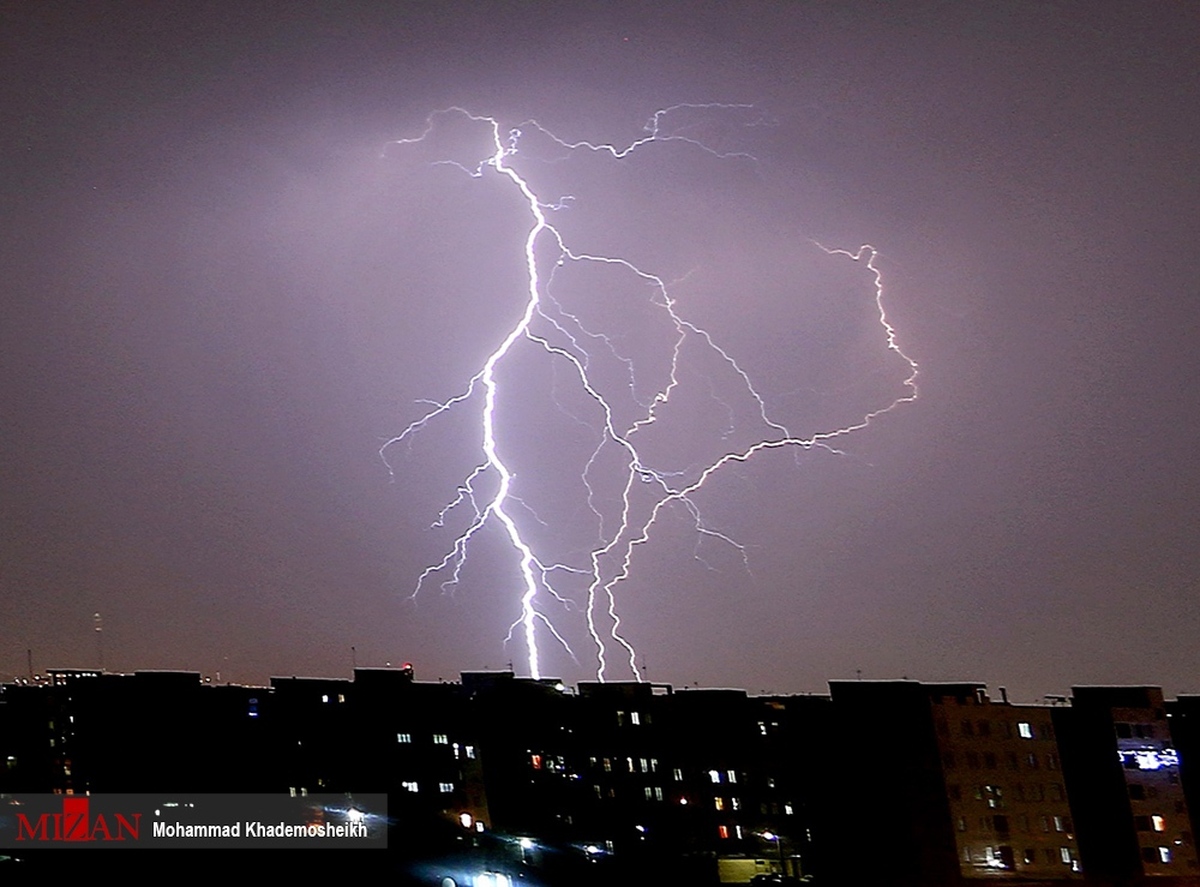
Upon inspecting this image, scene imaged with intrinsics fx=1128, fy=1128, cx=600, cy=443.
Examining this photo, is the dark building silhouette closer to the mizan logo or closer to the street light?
the street light

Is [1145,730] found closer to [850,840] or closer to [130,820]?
Answer: [850,840]

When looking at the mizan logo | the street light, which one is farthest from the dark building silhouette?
the mizan logo

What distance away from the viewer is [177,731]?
30.7 metres

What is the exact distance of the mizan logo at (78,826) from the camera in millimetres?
13477

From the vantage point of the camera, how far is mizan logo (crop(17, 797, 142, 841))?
1348 cm

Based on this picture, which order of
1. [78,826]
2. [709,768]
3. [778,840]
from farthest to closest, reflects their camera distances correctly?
[709,768] < [778,840] < [78,826]

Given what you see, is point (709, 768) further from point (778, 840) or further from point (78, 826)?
point (78, 826)

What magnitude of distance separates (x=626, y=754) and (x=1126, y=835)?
39.7 feet

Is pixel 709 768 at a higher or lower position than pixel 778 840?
higher

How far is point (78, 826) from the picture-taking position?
45.4ft

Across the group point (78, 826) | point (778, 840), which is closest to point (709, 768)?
point (778, 840)

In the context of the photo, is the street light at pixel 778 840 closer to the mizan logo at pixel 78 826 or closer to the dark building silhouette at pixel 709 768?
the dark building silhouette at pixel 709 768

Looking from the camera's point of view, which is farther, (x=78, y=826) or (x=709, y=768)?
(x=709, y=768)

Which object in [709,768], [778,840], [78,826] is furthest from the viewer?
[709,768]
